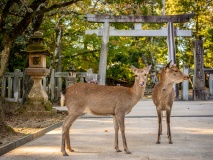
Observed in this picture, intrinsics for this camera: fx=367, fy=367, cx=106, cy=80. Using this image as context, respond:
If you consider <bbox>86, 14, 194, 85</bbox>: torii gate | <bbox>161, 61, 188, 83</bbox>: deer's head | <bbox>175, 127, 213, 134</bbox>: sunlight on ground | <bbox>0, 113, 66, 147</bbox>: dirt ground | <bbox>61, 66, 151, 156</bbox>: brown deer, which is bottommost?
<bbox>175, 127, 213, 134</bbox>: sunlight on ground

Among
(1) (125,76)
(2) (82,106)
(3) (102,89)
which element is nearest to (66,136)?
(2) (82,106)

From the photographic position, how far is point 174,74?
24.0 ft

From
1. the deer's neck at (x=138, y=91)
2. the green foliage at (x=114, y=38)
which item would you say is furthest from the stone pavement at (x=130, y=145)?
the green foliage at (x=114, y=38)

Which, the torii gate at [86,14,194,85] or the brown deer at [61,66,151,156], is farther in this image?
the torii gate at [86,14,194,85]

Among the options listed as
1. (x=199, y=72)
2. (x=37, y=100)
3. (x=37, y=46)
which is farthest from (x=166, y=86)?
(x=199, y=72)

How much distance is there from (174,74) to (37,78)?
6.78m

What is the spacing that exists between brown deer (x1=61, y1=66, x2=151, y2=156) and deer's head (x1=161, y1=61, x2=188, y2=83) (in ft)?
3.66

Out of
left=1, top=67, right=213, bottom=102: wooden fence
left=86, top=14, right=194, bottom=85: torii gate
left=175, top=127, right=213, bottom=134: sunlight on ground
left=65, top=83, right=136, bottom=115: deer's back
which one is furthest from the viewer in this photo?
left=86, top=14, right=194, bottom=85: torii gate

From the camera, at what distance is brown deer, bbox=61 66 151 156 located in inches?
248

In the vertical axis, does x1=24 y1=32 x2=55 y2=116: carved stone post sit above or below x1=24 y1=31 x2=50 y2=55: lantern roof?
below

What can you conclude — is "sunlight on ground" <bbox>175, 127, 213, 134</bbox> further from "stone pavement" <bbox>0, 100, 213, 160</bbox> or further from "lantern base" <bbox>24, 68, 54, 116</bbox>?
"lantern base" <bbox>24, 68, 54, 116</bbox>

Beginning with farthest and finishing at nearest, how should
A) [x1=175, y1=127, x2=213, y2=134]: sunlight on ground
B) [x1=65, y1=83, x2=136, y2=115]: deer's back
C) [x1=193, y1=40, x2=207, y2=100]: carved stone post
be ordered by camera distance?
[x1=193, y1=40, x2=207, y2=100]: carved stone post, [x1=175, y1=127, x2=213, y2=134]: sunlight on ground, [x1=65, y1=83, x2=136, y2=115]: deer's back

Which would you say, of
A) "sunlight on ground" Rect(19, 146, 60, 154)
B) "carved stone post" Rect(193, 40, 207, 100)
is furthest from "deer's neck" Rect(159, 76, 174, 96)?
"carved stone post" Rect(193, 40, 207, 100)

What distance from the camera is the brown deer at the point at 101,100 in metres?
6.29
